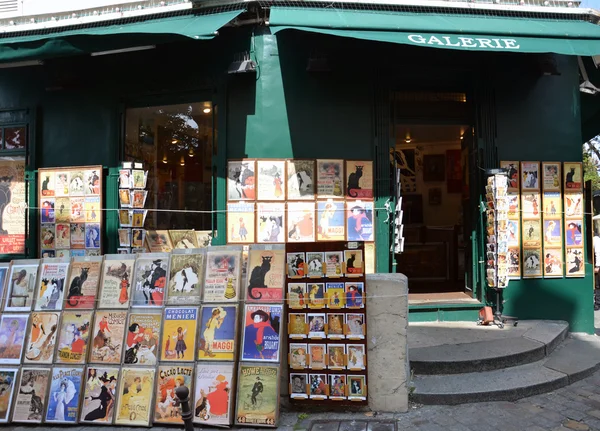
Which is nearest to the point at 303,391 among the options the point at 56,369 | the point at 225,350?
the point at 225,350

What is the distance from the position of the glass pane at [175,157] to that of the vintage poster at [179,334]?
2.73m

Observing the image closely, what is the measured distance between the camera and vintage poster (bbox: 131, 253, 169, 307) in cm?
440

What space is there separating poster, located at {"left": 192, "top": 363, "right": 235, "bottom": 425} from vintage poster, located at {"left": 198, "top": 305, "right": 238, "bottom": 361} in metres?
0.10

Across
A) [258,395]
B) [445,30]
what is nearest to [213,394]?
[258,395]

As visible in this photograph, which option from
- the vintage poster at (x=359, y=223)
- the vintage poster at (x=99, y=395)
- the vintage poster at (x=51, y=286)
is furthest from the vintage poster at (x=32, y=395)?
the vintage poster at (x=359, y=223)

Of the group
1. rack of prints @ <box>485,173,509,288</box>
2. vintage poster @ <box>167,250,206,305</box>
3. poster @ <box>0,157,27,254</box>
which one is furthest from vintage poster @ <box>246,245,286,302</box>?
poster @ <box>0,157,27,254</box>

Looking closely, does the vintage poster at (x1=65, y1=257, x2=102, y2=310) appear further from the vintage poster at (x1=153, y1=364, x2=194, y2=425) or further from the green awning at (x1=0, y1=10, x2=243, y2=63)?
the green awning at (x1=0, y1=10, x2=243, y2=63)

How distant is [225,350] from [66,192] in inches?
192

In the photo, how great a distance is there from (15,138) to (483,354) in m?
8.50

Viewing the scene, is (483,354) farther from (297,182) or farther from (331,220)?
(297,182)

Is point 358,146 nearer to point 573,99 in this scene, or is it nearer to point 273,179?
point 273,179

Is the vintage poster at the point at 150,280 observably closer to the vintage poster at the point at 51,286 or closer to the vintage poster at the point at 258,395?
the vintage poster at the point at 51,286

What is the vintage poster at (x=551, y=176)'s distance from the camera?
6840 millimetres

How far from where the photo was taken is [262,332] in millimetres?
4199
